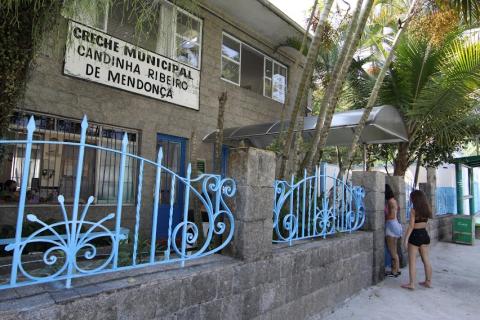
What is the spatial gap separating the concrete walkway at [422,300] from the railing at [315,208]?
99 centimetres

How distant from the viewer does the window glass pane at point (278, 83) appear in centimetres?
1170

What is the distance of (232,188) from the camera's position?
339cm

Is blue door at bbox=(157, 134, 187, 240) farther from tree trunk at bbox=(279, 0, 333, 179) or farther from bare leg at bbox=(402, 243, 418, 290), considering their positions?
bare leg at bbox=(402, 243, 418, 290)

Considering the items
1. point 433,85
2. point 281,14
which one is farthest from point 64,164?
point 433,85

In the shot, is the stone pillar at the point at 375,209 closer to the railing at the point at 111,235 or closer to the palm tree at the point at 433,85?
the palm tree at the point at 433,85

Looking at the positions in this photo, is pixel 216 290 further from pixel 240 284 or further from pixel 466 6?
pixel 466 6

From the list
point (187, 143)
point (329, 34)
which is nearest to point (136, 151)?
point (187, 143)

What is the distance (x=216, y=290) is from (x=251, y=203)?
0.84 meters

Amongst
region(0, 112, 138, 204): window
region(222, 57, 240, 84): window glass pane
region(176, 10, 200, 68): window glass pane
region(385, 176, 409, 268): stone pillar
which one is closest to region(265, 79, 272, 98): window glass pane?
region(222, 57, 240, 84): window glass pane

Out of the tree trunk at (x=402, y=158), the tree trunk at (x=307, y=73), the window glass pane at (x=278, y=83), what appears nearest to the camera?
the tree trunk at (x=307, y=73)

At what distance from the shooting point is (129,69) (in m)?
7.52

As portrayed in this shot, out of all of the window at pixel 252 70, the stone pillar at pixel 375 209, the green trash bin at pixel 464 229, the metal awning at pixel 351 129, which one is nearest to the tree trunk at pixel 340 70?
the metal awning at pixel 351 129

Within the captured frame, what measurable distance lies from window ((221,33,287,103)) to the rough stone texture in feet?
21.3

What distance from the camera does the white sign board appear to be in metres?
6.77
